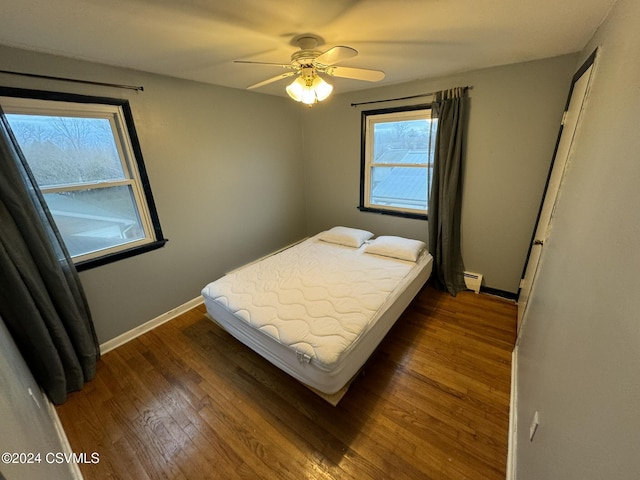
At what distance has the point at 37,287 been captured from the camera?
1578mm

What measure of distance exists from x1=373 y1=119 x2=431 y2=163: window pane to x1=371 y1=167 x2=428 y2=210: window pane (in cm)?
13

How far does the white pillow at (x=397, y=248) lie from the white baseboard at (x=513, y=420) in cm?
113

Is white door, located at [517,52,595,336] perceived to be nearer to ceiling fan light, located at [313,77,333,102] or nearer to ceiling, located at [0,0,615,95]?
ceiling, located at [0,0,615,95]

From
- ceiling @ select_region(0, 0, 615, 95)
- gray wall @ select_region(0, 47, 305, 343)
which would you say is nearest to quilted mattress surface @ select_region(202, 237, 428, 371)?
gray wall @ select_region(0, 47, 305, 343)

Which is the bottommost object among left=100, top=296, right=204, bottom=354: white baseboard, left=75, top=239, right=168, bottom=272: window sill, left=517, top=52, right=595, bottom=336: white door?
left=100, top=296, right=204, bottom=354: white baseboard

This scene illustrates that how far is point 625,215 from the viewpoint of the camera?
29.2 inches

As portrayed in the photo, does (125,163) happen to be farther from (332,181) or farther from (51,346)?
(332,181)

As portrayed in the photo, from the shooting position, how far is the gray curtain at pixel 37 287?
148cm

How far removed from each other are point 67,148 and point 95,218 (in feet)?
1.81

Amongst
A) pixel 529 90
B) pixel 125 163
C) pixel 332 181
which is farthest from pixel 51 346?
pixel 529 90

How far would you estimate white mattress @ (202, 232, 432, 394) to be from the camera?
5.03 ft

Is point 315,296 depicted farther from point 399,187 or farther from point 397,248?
point 399,187

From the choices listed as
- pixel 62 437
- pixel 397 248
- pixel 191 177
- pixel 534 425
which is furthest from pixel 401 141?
pixel 62 437

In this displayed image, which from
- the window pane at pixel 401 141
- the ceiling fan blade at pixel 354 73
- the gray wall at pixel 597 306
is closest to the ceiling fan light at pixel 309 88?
the ceiling fan blade at pixel 354 73
